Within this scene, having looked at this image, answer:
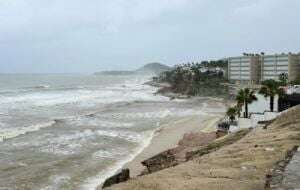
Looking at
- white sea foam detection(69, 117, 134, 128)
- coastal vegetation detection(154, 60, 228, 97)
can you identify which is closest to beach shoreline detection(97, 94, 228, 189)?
white sea foam detection(69, 117, 134, 128)

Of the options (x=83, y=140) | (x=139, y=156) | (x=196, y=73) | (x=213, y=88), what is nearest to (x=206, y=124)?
(x=83, y=140)

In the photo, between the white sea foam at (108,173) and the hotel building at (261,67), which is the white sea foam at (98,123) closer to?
the white sea foam at (108,173)

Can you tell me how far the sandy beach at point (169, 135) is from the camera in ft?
96.9

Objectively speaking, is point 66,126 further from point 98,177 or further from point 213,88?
→ point 213,88

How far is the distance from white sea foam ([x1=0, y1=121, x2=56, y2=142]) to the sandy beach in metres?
10.4

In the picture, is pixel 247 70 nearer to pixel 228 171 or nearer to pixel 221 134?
pixel 221 134

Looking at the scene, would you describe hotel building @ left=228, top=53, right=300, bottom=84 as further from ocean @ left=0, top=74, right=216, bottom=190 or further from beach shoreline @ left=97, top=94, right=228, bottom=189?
beach shoreline @ left=97, top=94, right=228, bottom=189

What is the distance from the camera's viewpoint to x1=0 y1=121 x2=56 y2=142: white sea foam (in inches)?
1650

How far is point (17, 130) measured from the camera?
46.3 metres

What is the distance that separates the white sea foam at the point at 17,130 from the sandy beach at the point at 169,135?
10.4m

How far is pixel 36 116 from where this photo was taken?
6059 centimetres

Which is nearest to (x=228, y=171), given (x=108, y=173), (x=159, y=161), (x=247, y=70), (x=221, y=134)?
(x=108, y=173)

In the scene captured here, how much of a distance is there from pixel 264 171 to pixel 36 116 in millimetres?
47443

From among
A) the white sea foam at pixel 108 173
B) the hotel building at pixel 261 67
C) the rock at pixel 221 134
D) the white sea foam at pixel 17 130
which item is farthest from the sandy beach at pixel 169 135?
the hotel building at pixel 261 67
